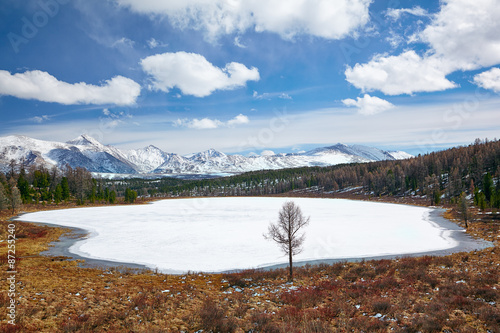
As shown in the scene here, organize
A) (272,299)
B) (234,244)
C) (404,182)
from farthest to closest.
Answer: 1. (404,182)
2. (234,244)
3. (272,299)

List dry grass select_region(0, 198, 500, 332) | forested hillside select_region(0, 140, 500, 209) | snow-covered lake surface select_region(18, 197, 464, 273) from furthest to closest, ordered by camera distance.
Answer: forested hillside select_region(0, 140, 500, 209)
snow-covered lake surface select_region(18, 197, 464, 273)
dry grass select_region(0, 198, 500, 332)

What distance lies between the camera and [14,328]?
13.5m

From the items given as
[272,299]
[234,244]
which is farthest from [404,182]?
[272,299]

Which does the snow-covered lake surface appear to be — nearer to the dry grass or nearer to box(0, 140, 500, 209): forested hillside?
the dry grass

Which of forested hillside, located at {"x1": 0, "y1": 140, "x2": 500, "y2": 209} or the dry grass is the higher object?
forested hillside, located at {"x1": 0, "y1": 140, "x2": 500, "y2": 209}

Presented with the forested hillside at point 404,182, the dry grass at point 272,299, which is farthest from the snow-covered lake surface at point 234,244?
the forested hillside at point 404,182

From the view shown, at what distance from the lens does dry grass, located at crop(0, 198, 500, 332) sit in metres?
14.4

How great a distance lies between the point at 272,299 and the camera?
65.7 feet

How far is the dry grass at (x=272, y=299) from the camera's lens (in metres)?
14.4

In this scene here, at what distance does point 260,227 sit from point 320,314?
4054 centimetres

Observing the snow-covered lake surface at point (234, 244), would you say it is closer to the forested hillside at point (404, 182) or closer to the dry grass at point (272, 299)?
the dry grass at point (272, 299)

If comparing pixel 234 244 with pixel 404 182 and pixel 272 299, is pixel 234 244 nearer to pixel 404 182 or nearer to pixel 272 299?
pixel 272 299

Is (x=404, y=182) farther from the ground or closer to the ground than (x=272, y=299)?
farther from the ground

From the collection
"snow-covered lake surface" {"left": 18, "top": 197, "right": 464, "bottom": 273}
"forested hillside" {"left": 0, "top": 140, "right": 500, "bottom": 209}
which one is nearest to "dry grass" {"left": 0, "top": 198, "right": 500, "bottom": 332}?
"snow-covered lake surface" {"left": 18, "top": 197, "right": 464, "bottom": 273}
